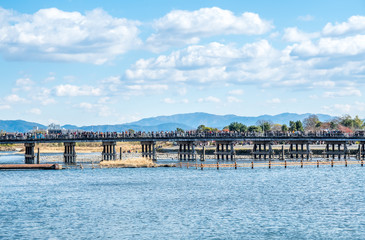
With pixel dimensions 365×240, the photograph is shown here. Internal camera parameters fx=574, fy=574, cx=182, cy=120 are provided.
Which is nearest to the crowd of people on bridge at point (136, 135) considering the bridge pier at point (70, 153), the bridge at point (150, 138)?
the bridge at point (150, 138)

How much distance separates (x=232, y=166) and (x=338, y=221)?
6876cm

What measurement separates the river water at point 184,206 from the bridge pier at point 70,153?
2911cm

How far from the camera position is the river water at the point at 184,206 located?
4866cm

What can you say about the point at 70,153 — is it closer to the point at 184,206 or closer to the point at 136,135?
the point at 136,135

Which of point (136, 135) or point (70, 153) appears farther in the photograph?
point (136, 135)

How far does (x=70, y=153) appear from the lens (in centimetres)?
13288

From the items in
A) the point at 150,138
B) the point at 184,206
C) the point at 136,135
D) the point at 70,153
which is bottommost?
the point at 184,206

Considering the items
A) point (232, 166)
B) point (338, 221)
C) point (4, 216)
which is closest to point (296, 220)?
point (338, 221)

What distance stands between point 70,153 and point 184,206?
A: 74.9 m

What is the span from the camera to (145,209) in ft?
199

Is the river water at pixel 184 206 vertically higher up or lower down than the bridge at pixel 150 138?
lower down

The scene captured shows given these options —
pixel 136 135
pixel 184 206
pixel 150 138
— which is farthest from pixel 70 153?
pixel 184 206

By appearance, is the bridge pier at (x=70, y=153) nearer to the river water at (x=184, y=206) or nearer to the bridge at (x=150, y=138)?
the bridge at (x=150, y=138)

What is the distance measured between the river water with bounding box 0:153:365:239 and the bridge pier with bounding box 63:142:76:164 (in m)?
29.1
